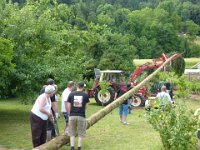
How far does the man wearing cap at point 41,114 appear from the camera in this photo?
9.37 meters

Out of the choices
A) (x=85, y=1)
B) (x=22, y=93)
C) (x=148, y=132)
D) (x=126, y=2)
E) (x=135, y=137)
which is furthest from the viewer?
(x=126, y=2)

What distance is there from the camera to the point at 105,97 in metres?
22.7

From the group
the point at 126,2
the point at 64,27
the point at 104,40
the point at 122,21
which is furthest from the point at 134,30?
the point at 64,27

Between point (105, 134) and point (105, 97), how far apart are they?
29.6 ft

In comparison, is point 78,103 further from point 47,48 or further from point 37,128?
point 47,48

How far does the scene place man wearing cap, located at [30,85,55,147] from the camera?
9.37 meters

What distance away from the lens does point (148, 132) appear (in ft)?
46.5

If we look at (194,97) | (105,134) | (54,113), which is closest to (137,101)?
(194,97)

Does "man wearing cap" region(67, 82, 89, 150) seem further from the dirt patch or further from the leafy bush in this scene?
the dirt patch

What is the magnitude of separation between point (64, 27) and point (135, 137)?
12.4 metres

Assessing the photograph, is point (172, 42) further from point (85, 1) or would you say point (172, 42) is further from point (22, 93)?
point (22, 93)

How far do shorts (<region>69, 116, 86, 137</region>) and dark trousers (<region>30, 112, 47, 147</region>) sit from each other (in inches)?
30.2

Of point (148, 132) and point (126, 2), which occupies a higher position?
point (126, 2)

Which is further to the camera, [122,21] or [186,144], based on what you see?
[122,21]
